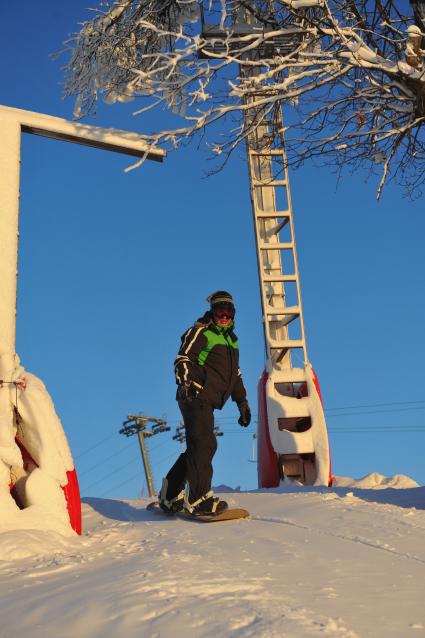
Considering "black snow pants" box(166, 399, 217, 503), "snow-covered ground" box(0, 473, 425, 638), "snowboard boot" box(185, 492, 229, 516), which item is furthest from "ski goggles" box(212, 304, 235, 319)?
"snow-covered ground" box(0, 473, 425, 638)

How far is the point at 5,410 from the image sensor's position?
17.5ft

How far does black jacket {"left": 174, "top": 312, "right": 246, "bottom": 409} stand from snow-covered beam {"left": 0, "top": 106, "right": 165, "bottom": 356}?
1.31 m

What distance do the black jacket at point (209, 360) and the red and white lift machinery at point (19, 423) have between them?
1.11 m

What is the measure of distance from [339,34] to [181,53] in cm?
144

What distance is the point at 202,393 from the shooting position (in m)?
6.10

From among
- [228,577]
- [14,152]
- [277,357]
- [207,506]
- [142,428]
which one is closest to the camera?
[228,577]

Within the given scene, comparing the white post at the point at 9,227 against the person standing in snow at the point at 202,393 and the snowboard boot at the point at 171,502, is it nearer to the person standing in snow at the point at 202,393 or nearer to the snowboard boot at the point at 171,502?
the person standing in snow at the point at 202,393

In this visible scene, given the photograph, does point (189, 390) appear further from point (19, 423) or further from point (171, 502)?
point (19, 423)

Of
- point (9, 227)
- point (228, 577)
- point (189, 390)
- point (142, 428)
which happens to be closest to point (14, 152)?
Result: point (9, 227)

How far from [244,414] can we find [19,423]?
6.46 feet

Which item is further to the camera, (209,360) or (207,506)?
(209,360)

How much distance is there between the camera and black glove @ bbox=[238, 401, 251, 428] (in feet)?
21.5

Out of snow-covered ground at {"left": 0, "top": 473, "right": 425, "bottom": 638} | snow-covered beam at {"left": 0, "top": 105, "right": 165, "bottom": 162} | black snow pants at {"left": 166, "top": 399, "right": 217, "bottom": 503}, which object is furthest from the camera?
snow-covered beam at {"left": 0, "top": 105, "right": 165, "bottom": 162}

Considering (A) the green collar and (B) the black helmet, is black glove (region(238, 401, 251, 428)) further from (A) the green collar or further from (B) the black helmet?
(B) the black helmet
